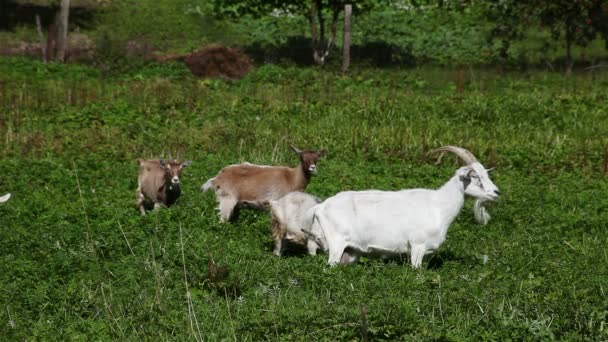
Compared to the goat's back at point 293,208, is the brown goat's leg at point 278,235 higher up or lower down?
lower down

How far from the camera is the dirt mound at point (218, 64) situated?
2594 cm

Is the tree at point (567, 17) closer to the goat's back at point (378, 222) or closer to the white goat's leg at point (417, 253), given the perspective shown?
the goat's back at point (378, 222)

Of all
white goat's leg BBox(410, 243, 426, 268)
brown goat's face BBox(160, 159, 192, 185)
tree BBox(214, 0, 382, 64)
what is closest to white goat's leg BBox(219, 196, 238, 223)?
brown goat's face BBox(160, 159, 192, 185)

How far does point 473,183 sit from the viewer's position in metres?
10.7

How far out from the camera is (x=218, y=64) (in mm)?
26344

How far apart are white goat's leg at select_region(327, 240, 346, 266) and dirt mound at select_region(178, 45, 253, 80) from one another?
16.0 metres

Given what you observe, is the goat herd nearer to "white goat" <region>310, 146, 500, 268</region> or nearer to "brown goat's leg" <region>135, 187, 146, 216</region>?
"white goat" <region>310, 146, 500, 268</region>

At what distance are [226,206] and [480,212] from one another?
322 cm

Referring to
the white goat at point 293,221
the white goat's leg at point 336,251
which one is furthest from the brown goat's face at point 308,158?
the white goat's leg at point 336,251

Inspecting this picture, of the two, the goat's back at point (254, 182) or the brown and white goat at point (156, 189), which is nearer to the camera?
the goat's back at point (254, 182)

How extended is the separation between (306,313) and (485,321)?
139 cm

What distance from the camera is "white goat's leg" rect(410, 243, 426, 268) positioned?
32.8 feet

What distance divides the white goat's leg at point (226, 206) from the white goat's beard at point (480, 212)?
3.11 m

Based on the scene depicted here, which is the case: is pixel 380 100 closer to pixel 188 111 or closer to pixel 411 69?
pixel 188 111
